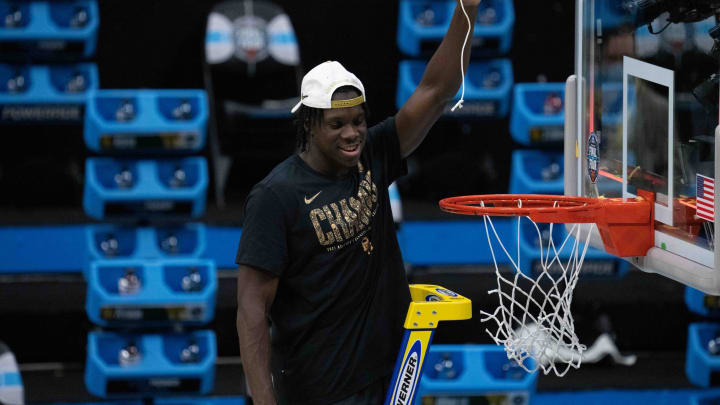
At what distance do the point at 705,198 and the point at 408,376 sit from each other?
89cm

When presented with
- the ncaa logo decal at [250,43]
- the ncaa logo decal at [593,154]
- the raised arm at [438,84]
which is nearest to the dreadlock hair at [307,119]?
the raised arm at [438,84]

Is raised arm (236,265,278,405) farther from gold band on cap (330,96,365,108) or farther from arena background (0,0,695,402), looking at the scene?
arena background (0,0,695,402)

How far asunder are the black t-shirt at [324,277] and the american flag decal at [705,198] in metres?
0.83

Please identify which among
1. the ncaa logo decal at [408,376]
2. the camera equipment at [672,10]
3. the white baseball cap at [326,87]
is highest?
the camera equipment at [672,10]

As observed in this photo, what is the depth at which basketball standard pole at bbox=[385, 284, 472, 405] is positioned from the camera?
3.11m

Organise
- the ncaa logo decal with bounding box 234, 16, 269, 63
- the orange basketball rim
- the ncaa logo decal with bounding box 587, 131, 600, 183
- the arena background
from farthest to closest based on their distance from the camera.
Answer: the ncaa logo decal with bounding box 234, 16, 269, 63, the arena background, the ncaa logo decal with bounding box 587, 131, 600, 183, the orange basketball rim

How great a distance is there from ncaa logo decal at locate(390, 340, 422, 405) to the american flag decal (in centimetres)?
80

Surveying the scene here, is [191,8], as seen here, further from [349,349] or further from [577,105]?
[349,349]

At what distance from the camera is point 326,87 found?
10.0 ft

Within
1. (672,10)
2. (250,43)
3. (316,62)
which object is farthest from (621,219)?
(316,62)

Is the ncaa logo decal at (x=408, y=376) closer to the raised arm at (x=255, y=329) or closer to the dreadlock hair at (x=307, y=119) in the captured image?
the raised arm at (x=255, y=329)

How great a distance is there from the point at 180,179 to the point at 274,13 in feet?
4.30

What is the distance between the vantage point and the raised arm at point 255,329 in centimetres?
299

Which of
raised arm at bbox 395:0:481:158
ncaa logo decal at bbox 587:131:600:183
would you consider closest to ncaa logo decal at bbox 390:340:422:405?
raised arm at bbox 395:0:481:158
